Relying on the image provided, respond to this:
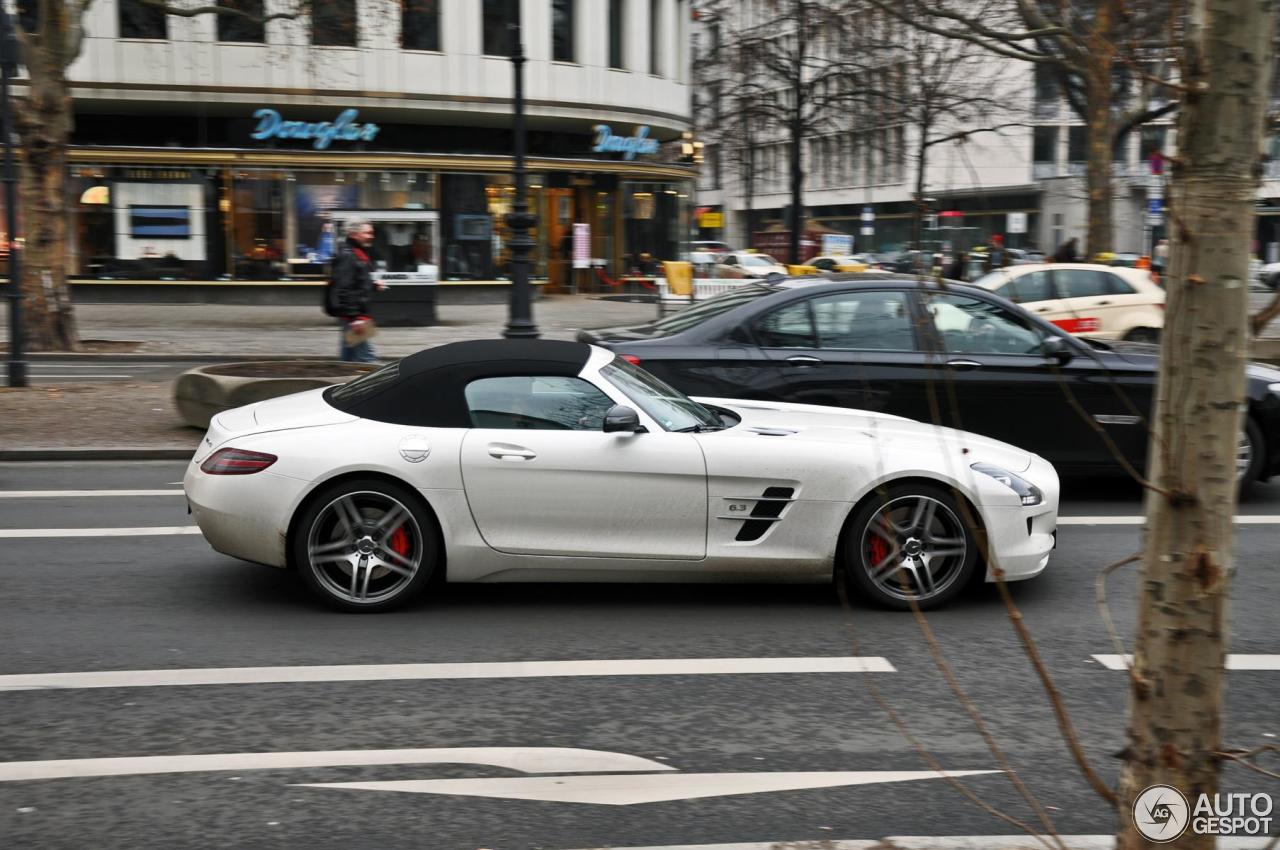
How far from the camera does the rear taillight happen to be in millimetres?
6500

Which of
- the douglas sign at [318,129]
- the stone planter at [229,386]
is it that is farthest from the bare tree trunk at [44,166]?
the douglas sign at [318,129]

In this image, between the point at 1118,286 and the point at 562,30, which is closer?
the point at 1118,286

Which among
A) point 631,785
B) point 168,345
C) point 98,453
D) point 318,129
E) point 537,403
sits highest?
point 318,129

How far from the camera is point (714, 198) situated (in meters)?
102

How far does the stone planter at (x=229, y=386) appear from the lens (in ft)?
39.5

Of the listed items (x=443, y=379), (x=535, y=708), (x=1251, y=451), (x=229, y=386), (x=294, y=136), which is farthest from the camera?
(x=294, y=136)

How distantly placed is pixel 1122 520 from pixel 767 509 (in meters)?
3.67

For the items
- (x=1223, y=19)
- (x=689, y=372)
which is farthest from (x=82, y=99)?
(x=1223, y=19)

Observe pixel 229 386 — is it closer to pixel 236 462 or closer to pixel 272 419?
pixel 272 419

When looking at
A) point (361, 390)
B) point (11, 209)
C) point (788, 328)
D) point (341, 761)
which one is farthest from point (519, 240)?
point (341, 761)

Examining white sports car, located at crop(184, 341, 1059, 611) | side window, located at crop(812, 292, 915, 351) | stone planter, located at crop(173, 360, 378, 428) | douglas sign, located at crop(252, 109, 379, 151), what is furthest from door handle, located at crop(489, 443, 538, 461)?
douglas sign, located at crop(252, 109, 379, 151)

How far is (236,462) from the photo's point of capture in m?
6.54

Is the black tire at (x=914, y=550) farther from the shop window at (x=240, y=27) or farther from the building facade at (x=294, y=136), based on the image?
the shop window at (x=240, y=27)
